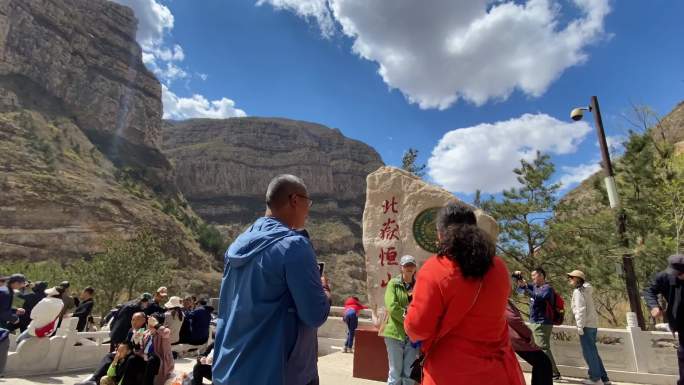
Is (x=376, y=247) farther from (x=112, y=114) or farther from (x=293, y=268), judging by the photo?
(x=112, y=114)

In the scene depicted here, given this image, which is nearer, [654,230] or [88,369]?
[88,369]

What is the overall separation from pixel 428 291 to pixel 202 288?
41392mm

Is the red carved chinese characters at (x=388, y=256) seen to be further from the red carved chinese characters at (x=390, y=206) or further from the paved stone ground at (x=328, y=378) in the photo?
the paved stone ground at (x=328, y=378)

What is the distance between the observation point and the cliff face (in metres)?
48.9

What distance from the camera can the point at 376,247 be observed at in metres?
5.90

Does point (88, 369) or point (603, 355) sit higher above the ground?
point (603, 355)

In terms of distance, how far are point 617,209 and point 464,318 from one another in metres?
7.02

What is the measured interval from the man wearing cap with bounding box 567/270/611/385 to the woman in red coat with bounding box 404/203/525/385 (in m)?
4.10

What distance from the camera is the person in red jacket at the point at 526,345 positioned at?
9.10ft

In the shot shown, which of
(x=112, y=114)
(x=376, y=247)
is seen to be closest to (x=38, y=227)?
(x=112, y=114)

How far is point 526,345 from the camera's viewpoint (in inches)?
112

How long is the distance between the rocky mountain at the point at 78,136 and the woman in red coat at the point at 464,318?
3980 centimetres

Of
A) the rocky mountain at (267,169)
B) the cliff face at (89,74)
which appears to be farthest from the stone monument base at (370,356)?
the rocky mountain at (267,169)

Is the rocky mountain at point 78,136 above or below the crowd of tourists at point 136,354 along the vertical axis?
above
